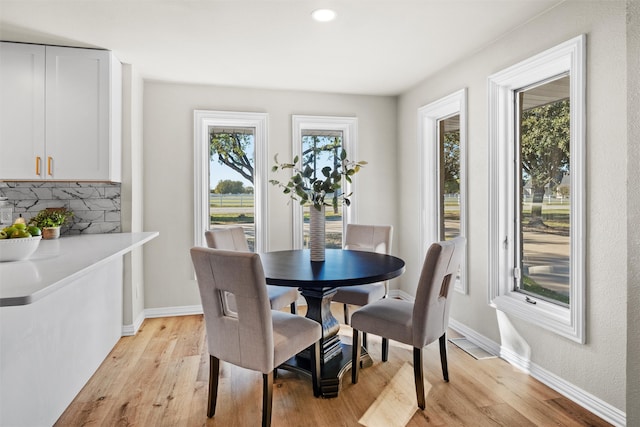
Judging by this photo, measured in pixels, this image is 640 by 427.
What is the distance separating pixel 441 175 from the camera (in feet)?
13.4

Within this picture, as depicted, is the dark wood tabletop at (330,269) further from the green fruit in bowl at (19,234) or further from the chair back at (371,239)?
the green fruit in bowl at (19,234)

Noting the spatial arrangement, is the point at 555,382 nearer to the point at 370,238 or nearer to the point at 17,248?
the point at 370,238

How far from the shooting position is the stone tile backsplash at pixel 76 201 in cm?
325

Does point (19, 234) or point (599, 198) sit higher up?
Result: point (599, 198)

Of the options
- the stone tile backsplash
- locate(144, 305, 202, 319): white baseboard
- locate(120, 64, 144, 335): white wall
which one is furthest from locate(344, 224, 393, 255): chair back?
the stone tile backsplash

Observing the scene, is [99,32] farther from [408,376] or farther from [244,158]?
[408,376]

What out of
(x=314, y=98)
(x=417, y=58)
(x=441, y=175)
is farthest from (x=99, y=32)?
(x=441, y=175)

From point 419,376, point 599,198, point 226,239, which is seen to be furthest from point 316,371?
point 599,198

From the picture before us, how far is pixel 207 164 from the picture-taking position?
168 inches

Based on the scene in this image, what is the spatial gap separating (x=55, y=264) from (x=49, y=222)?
135 cm

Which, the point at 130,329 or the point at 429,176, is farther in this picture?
the point at 429,176

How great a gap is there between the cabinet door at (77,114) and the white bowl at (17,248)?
1197 mm

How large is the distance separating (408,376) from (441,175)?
7.11 ft

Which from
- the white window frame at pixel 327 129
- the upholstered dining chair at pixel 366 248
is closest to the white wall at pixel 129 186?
the white window frame at pixel 327 129
